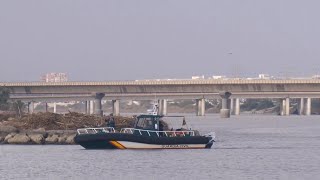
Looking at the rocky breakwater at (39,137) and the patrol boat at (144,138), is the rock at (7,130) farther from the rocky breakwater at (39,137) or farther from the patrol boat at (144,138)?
the patrol boat at (144,138)

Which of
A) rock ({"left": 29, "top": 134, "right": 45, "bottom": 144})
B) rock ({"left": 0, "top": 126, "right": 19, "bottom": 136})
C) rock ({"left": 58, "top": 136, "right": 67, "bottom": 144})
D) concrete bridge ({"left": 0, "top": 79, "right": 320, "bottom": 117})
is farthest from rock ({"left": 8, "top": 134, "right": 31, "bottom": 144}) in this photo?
concrete bridge ({"left": 0, "top": 79, "right": 320, "bottom": 117})

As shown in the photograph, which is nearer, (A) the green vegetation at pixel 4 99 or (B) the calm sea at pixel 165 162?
(B) the calm sea at pixel 165 162

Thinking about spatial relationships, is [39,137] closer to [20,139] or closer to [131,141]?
[20,139]

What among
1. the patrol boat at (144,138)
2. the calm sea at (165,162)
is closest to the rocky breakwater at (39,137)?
the calm sea at (165,162)

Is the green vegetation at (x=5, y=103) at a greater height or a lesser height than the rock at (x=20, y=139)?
greater

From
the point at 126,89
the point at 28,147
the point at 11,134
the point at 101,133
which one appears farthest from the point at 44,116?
the point at 126,89

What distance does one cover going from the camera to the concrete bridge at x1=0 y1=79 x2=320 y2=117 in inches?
6845

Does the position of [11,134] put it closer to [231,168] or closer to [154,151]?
[154,151]

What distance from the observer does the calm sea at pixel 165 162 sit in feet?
193

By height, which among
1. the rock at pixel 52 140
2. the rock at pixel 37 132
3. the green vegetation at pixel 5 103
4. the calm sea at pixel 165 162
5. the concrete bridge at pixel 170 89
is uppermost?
the concrete bridge at pixel 170 89

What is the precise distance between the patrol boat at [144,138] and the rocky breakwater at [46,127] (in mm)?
10420

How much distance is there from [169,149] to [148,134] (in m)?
1.87

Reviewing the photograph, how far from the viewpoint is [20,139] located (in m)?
88.2

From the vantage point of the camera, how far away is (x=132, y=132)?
77438 mm
